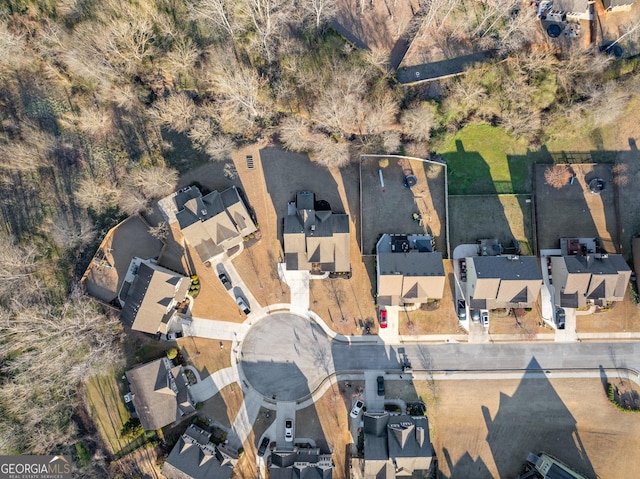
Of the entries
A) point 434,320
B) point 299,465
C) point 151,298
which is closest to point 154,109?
point 151,298

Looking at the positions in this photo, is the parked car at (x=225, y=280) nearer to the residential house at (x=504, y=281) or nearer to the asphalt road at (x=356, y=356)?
the asphalt road at (x=356, y=356)

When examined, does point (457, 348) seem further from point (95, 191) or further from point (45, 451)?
point (45, 451)

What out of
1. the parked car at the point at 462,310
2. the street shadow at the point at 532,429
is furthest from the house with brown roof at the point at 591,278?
the parked car at the point at 462,310

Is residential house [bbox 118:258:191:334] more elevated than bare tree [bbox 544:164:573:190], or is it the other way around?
bare tree [bbox 544:164:573:190]

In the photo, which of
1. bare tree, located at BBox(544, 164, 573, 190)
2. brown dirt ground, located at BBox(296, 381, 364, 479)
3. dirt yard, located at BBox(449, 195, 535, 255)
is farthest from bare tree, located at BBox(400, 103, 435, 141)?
brown dirt ground, located at BBox(296, 381, 364, 479)

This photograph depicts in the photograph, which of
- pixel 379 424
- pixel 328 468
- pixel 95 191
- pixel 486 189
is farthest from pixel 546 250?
pixel 95 191

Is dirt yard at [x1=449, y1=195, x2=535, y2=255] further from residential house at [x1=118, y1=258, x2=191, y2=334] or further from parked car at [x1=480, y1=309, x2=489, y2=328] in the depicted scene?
residential house at [x1=118, y1=258, x2=191, y2=334]
